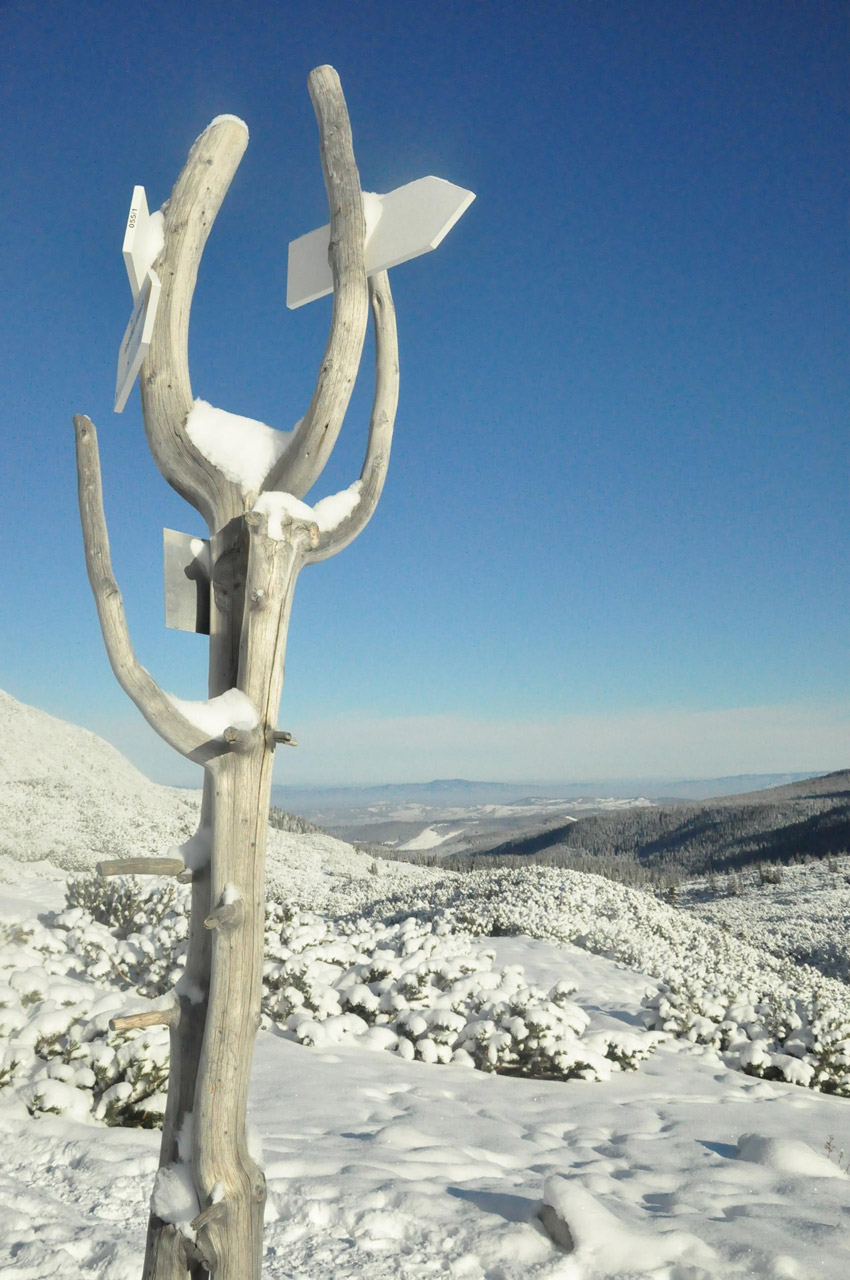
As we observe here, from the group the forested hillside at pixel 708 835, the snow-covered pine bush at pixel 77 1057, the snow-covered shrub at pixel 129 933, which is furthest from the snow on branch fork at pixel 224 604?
the forested hillside at pixel 708 835

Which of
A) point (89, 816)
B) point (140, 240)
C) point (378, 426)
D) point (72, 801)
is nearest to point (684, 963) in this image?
point (378, 426)

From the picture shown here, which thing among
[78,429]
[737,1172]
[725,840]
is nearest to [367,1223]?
[737,1172]

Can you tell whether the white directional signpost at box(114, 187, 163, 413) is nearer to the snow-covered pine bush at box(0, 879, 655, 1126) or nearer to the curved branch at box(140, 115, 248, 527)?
the curved branch at box(140, 115, 248, 527)

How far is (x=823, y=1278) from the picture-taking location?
2.83 metres

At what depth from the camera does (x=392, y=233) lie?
2885mm

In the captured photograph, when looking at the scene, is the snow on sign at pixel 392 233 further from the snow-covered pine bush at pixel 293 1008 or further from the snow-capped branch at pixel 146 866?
the snow-covered pine bush at pixel 293 1008

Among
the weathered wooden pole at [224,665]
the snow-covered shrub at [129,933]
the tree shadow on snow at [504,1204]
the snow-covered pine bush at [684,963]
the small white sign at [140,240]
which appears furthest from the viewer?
the snow-covered pine bush at [684,963]

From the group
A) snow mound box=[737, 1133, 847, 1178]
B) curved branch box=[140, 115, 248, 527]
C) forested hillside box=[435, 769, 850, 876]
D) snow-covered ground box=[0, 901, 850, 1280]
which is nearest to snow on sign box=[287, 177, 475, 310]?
curved branch box=[140, 115, 248, 527]

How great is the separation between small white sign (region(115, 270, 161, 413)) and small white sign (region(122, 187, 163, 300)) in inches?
2.2

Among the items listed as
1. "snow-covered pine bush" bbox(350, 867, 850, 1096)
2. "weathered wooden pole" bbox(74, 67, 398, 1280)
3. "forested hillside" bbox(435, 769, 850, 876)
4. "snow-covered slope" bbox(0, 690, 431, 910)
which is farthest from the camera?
"forested hillside" bbox(435, 769, 850, 876)

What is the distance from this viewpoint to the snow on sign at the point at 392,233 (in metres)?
2.73

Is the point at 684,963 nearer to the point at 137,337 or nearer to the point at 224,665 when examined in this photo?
the point at 224,665

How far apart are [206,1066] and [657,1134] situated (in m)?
3.86

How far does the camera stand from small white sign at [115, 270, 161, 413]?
263 centimetres
